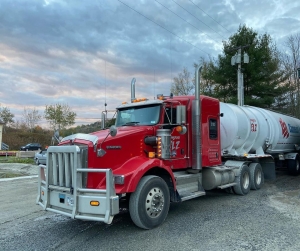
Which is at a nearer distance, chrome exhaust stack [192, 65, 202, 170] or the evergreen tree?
chrome exhaust stack [192, 65, 202, 170]

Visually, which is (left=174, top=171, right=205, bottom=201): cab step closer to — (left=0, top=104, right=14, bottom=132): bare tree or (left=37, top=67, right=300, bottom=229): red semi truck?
(left=37, top=67, right=300, bottom=229): red semi truck

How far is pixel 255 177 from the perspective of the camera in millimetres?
9875

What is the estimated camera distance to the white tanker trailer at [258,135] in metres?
9.36

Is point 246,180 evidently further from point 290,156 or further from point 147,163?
point 290,156

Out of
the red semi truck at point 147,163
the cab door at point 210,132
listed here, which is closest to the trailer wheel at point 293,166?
the red semi truck at point 147,163

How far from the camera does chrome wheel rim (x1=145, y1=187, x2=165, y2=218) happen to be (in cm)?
548

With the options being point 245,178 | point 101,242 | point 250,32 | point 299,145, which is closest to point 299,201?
point 245,178

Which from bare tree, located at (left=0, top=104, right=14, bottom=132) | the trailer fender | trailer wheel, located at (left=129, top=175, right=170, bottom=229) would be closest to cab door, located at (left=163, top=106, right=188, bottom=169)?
trailer wheel, located at (left=129, top=175, right=170, bottom=229)

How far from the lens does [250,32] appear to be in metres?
24.1

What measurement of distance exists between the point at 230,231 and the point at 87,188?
277 cm

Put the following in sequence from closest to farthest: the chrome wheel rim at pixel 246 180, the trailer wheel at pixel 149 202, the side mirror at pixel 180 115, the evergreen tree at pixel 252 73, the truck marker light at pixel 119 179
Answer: the truck marker light at pixel 119 179 → the trailer wheel at pixel 149 202 → the side mirror at pixel 180 115 → the chrome wheel rim at pixel 246 180 → the evergreen tree at pixel 252 73

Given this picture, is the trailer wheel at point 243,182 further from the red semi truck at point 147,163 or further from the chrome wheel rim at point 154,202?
the chrome wheel rim at point 154,202

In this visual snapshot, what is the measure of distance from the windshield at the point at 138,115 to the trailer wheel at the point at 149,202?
143cm

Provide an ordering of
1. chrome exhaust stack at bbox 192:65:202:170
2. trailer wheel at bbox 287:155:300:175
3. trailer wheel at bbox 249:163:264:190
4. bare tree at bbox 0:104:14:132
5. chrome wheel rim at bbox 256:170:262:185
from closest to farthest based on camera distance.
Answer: chrome exhaust stack at bbox 192:65:202:170 → trailer wheel at bbox 249:163:264:190 → chrome wheel rim at bbox 256:170:262:185 → trailer wheel at bbox 287:155:300:175 → bare tree at bbox 0:104:14:132
